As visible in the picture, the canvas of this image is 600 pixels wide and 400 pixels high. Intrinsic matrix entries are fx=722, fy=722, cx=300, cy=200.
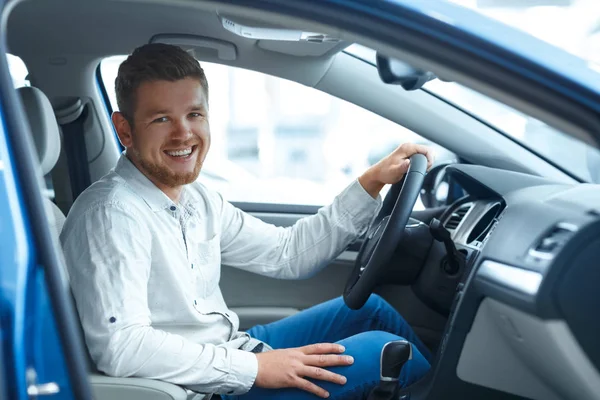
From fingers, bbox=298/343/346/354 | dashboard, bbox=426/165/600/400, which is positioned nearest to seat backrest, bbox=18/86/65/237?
fingers, bbox=298/343/346/354

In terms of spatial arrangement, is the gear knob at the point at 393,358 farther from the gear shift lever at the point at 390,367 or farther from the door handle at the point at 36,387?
the door handle at the point at 36,387

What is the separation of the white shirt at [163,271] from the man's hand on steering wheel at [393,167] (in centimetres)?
4

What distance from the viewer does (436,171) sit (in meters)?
2.35

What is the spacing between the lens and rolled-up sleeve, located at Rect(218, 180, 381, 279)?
203 centimetres

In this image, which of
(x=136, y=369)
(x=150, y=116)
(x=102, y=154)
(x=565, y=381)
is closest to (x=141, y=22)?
(x=150, y=116)

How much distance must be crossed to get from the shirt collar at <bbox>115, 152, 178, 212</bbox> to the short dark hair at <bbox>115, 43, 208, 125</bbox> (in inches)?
4.6

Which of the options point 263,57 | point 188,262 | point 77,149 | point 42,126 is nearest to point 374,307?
point 188,262

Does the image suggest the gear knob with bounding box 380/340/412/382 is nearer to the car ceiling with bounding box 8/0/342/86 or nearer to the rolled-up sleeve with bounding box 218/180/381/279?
the rolled-up sleeve with bounding box 218/180/381/279

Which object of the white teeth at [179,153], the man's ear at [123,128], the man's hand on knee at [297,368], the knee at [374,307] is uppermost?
the man's ear at [123,128]

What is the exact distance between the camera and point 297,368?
61.5 inches

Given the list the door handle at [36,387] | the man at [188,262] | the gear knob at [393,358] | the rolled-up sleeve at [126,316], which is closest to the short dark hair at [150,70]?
the man at [188,262]

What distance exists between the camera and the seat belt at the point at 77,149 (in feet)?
8.13

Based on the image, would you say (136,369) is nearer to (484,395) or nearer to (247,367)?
(247,367)

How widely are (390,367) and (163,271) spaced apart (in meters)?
0.54
